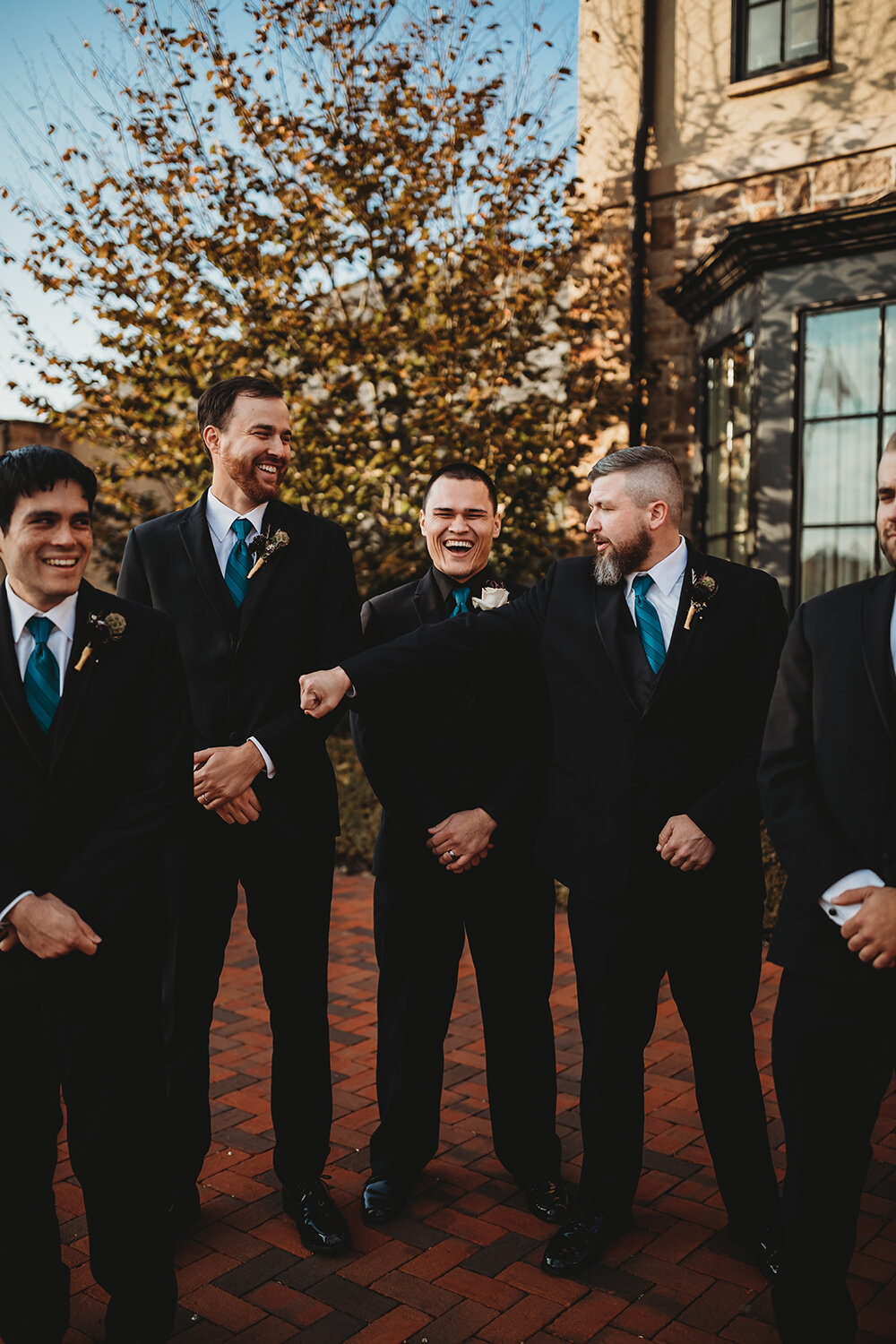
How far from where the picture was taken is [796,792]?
2.47m

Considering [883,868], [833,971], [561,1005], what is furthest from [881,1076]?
[561,1005]

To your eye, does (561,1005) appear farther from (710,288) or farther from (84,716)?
(710,288)

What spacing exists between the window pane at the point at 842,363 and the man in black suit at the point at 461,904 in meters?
4.85

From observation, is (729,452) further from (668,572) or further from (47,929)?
(47,929)

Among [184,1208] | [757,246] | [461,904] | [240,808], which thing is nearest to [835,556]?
[757,246]

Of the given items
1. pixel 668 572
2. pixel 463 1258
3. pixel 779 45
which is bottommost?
pixel 463 1258

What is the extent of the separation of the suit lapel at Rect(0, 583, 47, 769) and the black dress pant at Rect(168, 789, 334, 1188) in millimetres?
713

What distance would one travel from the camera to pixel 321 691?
305 cm

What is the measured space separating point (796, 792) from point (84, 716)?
163cm

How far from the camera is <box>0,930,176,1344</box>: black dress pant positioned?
2457 mm

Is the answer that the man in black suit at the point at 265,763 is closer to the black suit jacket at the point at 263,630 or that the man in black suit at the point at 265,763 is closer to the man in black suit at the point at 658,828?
the black suit jacket at the point at 263,630

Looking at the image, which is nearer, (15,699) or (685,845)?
(15,699)

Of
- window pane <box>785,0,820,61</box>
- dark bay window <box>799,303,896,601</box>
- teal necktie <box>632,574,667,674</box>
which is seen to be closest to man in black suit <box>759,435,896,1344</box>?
teal necktie <box>632,574,667,674</box>

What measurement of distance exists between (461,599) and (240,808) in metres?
1.00
